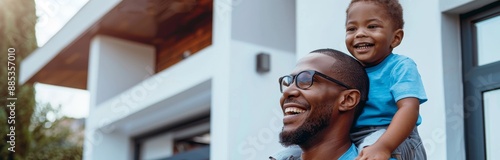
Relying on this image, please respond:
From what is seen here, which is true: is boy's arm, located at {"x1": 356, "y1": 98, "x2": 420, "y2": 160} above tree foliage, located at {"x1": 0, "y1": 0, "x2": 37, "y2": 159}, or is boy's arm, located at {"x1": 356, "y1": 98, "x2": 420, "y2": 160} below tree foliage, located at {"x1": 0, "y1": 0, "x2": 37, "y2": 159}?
below

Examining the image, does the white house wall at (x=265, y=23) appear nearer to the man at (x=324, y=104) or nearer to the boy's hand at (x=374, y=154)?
the man at (x=324, y=104)

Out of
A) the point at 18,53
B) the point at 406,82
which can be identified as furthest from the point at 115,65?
the point at 406,82

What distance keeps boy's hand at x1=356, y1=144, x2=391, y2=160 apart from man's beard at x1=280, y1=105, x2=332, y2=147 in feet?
0.60

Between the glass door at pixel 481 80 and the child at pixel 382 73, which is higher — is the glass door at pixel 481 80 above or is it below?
above

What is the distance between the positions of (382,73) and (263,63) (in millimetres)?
4401

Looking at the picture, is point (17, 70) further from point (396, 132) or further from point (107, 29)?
point (396, 132)

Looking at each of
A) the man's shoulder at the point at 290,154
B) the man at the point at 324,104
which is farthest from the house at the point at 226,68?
the man at the point at 324,104

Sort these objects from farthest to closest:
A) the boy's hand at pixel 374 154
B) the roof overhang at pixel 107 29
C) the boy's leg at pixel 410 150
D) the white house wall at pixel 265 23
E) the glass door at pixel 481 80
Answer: the roof overhang at pixel 107 29 < the white house wall at pixel 265 23 < the glass door at pixel 481 80 < the boy's leg at pixel 410 150 < the boy's hand at pixel 374 154

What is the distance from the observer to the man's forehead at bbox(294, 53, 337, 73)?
2158 millimetres

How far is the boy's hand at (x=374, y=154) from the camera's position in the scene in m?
1.98

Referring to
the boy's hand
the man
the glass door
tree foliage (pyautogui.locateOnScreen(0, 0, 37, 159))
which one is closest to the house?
the glass door

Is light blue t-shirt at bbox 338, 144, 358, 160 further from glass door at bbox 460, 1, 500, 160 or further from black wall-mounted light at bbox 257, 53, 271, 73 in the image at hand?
black wall-mounted light at bbox 257, 53, 271, 73

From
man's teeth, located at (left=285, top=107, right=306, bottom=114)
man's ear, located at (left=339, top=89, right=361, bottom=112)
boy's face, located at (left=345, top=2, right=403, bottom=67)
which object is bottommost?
man's teeth, located at (left=285, top=107, right=306, bottom=114)

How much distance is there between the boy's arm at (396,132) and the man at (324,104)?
143mm
